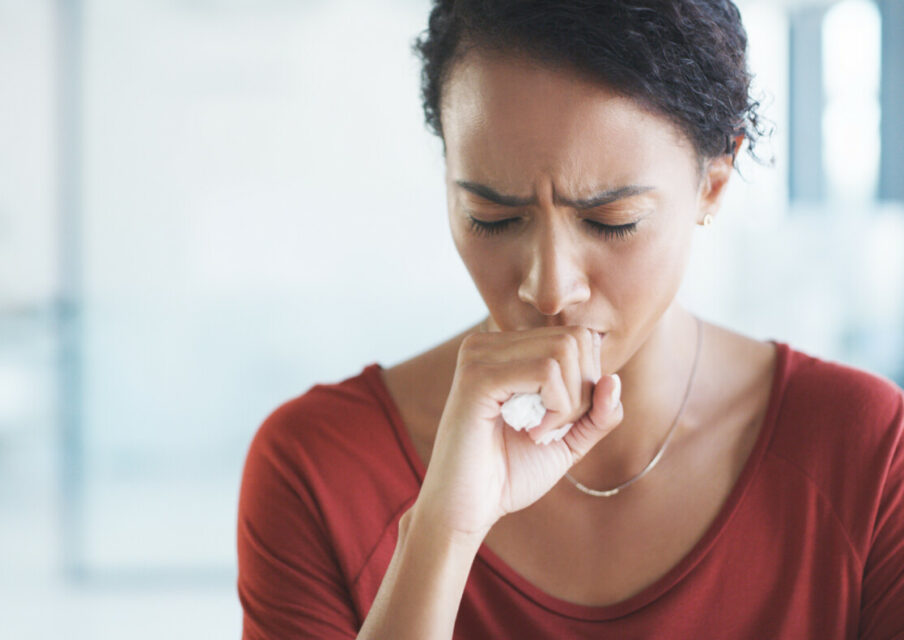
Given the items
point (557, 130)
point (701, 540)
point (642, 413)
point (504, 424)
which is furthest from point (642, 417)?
point (557, 130)

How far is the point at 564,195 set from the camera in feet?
3.12

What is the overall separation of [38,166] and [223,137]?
0.59 meters

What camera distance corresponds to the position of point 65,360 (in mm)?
2900

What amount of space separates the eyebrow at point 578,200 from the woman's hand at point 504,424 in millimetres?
135

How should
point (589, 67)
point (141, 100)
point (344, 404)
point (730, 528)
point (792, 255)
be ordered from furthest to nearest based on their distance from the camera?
1. point (792, 255)
2. point (141, 100)
3. point (344, 404)
4. point (730, 528)
5. point (589, 67)

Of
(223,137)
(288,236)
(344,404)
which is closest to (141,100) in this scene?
(223,137)

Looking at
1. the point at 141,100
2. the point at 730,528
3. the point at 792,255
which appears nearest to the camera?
the point at 730,528

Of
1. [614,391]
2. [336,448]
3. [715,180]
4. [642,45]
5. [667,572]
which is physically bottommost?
[667,572]

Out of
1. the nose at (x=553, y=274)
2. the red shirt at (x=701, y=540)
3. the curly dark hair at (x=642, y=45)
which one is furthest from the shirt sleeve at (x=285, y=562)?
→ the curly dark hair at (x=642, y=45)

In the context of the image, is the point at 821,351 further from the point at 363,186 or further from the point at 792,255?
the point at 363,186

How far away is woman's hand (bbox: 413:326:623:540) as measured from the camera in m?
0.95

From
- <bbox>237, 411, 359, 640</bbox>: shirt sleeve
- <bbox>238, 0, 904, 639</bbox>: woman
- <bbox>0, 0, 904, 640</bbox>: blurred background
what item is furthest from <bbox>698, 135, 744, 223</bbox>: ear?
<bbox>0, 0, 904, 640</bbox>: blurred background

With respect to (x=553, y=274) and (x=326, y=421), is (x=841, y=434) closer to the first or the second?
(x=553, y=274)

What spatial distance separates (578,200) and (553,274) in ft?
0.27
